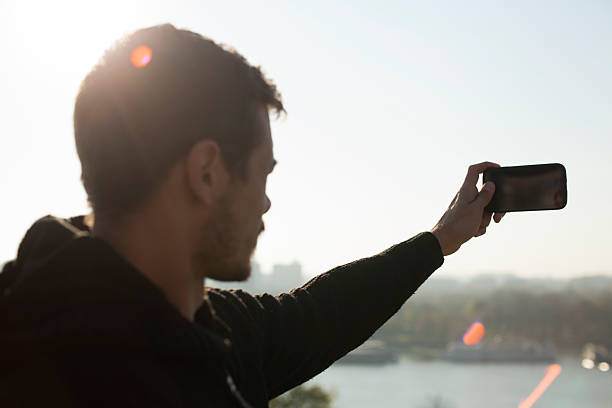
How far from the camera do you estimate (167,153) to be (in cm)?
62

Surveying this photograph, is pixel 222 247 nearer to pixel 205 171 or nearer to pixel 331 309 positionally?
pixel 205 171

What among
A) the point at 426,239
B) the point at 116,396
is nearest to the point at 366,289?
the point at 426,239

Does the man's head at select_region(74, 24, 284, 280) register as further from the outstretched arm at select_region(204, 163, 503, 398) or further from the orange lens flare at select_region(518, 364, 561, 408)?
the orange lens flare at select_region(518, 364, 561, 408)

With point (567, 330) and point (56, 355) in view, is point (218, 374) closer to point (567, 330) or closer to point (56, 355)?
point (56, 355)

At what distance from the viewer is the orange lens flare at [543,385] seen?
2070 centimetres

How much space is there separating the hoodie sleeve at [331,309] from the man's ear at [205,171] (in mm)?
308

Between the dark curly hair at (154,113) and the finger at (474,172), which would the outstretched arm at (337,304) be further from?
the dark curly hair at (154,113)

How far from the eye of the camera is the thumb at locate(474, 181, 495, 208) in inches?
44.1

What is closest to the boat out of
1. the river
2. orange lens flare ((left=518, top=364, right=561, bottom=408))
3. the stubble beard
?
the river

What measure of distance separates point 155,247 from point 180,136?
0.33ft

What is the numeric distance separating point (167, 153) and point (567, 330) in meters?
35.4

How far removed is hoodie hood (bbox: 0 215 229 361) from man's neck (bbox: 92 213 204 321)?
2 centimetres

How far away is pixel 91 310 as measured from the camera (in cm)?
56

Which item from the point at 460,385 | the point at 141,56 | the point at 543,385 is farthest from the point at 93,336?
the point at 543,385
